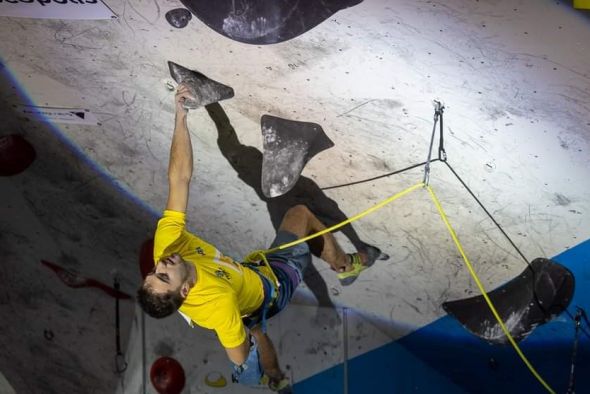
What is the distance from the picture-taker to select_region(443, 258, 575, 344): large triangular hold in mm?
2840

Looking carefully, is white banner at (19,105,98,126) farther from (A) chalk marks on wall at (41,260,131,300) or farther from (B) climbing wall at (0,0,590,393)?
(A) chalk marks on wall at (41,260,131,300)

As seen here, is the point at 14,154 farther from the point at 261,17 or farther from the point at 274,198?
the point at 261,17

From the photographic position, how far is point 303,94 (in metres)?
2.52

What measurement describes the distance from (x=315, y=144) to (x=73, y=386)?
195cm

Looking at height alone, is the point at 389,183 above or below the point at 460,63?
below

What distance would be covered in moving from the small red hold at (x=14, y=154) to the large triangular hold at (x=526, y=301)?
1860 mm

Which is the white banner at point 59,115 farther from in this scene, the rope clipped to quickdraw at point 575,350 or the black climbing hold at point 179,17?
the rope clipped to quickdraw at point 575,350

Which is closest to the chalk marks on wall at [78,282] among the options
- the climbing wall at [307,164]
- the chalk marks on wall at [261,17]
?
the climbing wall at [307,164]

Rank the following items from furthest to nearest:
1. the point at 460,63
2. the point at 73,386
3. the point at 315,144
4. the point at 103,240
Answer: the point at 73,386 < the point at 103,240 < the point at 315,144 < the point at 460,63

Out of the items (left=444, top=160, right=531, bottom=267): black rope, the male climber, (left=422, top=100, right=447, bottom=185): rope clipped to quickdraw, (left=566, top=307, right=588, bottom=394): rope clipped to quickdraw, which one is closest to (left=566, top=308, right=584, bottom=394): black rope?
(left=566, top=307, right=588, bottom=394): rope clipped to quickdraw

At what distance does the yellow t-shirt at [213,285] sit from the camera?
252 centimetres

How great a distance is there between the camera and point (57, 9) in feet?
8.12

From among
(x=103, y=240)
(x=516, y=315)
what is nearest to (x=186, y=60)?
(x=103, y=240)

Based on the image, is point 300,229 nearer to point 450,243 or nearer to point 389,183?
point 389,183
